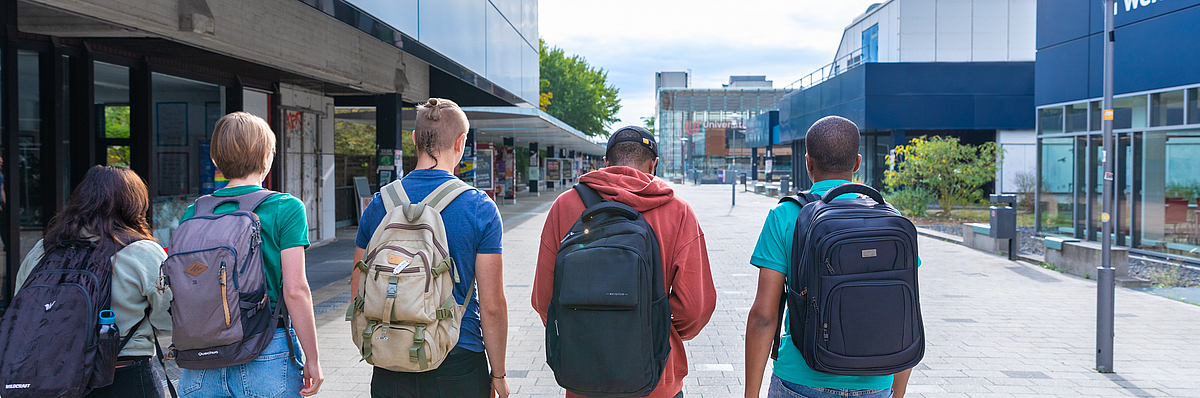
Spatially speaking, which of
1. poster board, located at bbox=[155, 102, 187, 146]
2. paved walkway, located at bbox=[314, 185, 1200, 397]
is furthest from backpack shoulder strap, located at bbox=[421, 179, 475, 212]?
poster board, located at bbox=[155, 102, 187, 146]

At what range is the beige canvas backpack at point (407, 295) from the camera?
255 cm

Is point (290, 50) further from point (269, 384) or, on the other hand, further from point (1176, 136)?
point (1176, 136)

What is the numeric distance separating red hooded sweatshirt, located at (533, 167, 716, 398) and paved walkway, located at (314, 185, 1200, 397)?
96.3 inches

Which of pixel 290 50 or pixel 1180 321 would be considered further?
pixel 290 50

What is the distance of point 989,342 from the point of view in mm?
6637

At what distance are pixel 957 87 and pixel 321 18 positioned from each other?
78.9ft

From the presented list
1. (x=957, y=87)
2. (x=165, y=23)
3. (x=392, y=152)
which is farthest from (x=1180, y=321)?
(x=957, y=87)

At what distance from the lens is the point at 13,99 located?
6160 millimetres

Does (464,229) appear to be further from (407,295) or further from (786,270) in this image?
(786,270)

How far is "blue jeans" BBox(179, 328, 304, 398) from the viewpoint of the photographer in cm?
266

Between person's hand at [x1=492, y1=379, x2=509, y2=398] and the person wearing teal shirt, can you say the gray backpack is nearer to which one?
person's hand at [x1=492, y1=379, x2=509, y2=398]

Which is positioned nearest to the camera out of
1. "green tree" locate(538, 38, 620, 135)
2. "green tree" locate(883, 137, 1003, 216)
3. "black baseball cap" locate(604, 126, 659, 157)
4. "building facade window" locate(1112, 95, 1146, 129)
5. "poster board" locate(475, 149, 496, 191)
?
"black baseball cap" locate(604, 126, 659, 157)

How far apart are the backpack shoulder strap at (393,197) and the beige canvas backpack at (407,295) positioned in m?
0.07

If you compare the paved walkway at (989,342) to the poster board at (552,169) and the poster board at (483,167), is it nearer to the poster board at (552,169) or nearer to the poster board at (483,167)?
the poster board at (483,167)
